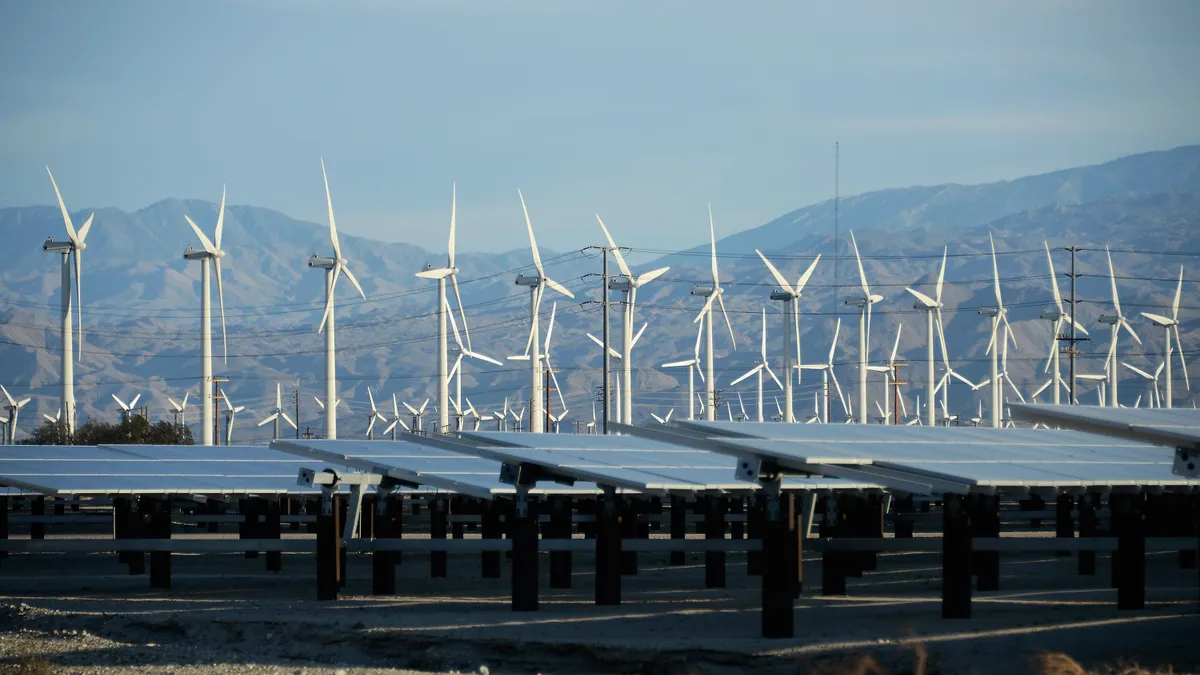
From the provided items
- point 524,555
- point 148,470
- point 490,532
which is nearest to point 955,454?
point 524,555

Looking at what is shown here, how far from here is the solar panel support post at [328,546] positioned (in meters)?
32.9

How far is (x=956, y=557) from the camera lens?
1071 inches

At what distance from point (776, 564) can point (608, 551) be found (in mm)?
7007

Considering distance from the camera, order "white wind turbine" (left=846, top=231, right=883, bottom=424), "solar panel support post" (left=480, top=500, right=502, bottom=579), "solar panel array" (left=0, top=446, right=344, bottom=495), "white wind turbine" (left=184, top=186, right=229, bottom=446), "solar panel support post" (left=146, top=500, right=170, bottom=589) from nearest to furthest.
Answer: "solar panel array" (left=0, top=446, right=344, bottom=495) → "solar panel support post" (left=146, top=500, right=170, bottom=589) → "solar panel support post" (left=480, top=500, right=502, bottom=579) → "white wind turbine" (left=184, top=186, right=229, bottom=446) → "white wind turbine" (left=846, top=231, right=883, bottom=424)

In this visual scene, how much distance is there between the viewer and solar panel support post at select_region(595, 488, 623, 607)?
31031 mm

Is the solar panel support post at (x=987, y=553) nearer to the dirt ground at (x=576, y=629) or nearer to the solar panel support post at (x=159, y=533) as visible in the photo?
the dirt ground at (x=576, y=629)

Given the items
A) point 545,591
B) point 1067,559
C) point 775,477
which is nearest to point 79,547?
point 545,591

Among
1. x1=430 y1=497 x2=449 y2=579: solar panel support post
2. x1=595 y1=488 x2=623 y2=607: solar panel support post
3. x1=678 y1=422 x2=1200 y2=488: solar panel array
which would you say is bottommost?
x1=430 y1=497 x2=449 y2=579: solar panel support post

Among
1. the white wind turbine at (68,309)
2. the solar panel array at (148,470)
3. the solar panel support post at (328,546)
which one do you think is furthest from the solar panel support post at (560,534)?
the white wind turbine at (68,309)

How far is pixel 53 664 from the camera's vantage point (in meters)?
25.3

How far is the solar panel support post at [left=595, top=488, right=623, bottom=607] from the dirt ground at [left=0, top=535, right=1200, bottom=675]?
53 centimetres

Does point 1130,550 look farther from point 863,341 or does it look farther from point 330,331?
point 863,341

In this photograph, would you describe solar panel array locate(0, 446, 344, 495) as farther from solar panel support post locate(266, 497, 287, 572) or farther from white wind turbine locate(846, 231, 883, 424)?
white wind turbine locate(846, 231, 883, 424)

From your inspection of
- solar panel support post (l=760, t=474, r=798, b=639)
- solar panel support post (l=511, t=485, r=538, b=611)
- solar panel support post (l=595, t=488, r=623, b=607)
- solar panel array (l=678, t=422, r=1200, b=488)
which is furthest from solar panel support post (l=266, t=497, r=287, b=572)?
solar panel support post (l=760, t=474, r=798, b=639)
